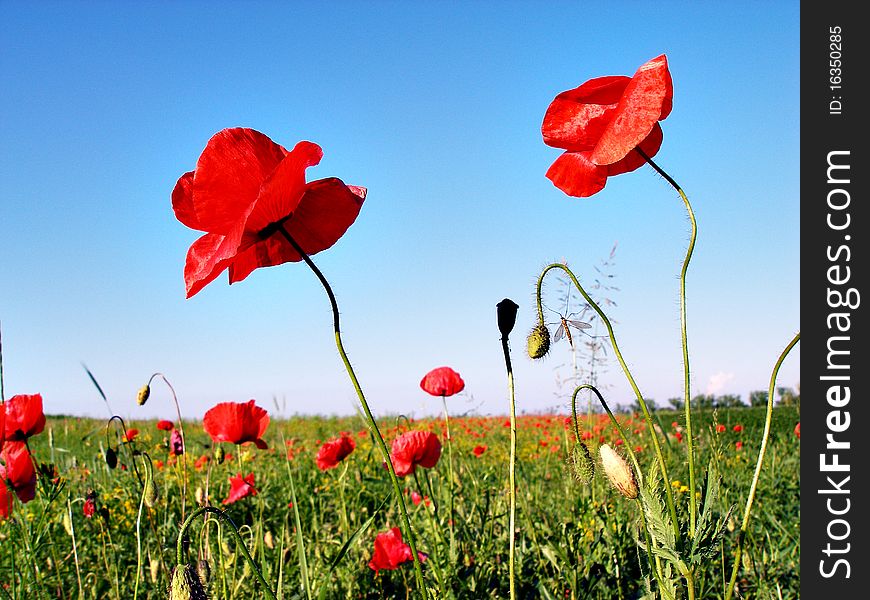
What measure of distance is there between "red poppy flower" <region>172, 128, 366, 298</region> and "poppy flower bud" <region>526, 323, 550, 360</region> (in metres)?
0.40

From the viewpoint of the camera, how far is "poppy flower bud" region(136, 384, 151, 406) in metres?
2.63

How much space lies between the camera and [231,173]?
110 cm

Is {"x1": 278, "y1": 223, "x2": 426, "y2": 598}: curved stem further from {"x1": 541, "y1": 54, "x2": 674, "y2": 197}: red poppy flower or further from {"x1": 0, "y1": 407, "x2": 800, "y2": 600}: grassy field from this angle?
{"x1": 541, "y1": 54, "x2": 674, "y2": 197}: red poppy flower

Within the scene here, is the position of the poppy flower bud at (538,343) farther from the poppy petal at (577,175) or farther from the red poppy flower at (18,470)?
the red poppy flower at (18,470)

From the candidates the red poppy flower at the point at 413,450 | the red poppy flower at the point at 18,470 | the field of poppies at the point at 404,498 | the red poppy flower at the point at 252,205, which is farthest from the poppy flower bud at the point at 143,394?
the red poppy flower at the point at 252,205

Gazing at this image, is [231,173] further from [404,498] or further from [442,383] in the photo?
[442,383]

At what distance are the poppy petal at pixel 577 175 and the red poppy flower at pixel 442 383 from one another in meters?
1.75

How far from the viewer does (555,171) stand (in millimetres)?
1405

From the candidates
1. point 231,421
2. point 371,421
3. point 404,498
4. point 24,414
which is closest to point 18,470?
point 24,414

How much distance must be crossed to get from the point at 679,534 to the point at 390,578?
170cm

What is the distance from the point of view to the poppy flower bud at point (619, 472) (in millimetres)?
1206
